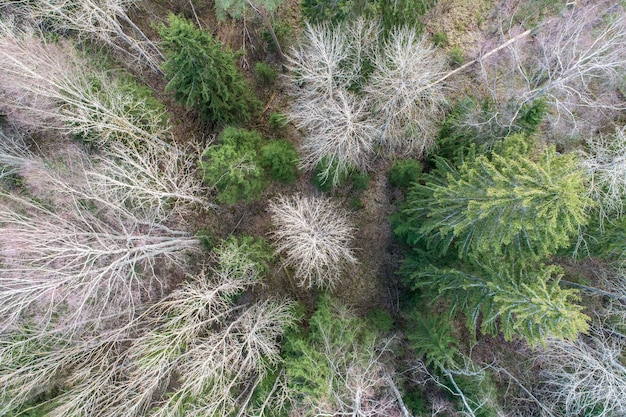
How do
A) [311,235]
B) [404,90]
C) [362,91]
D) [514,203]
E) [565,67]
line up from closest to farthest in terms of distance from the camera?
[514,203] < [404,90] < [362,91] < [311,235] < [565,67]

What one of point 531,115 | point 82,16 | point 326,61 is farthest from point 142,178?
point 531,115

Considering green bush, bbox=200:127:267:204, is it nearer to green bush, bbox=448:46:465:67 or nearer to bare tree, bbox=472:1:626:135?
bare tree, bbox=472:1:626:135

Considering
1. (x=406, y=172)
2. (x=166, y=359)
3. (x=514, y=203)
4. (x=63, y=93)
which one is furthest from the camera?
(x=406, y=172)

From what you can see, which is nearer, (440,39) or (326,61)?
(326,61)

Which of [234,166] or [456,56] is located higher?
[234,166]

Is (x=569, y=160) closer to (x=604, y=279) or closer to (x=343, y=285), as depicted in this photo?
(x=604, y=279)

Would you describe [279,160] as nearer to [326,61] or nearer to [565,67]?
[326,61]

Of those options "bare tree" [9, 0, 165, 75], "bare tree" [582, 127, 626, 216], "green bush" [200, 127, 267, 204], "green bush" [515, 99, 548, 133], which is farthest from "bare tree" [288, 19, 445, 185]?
"bare tree" [9, 0, 165, 75]
